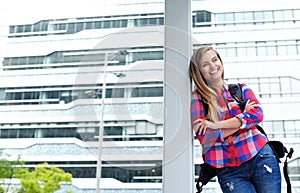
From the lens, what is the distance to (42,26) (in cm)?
148

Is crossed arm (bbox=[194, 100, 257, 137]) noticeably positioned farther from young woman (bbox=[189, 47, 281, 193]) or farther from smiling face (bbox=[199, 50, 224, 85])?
smiling face (bbox=[199, 50, 224, 85])

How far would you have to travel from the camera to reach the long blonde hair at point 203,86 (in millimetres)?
1049

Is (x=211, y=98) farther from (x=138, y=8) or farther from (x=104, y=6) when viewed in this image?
(x=104, y=6)

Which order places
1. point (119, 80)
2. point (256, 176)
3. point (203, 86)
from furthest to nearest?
1. point (119, 80)
2. point (203, 86)
3. point (256, 176)

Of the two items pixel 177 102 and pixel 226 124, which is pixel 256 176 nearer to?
pixel 226 124

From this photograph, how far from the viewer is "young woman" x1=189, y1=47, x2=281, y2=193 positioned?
0.97m

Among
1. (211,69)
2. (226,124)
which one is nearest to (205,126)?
(226,124)

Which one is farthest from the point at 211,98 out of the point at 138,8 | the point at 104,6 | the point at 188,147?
the point at 104,6

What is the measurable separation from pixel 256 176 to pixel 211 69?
338 millimetres

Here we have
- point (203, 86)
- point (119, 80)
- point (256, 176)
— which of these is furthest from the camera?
point (119, 80)

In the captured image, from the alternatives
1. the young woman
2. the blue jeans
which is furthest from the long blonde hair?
the blue jeans

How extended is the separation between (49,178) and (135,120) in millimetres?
432

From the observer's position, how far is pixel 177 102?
1.10 m

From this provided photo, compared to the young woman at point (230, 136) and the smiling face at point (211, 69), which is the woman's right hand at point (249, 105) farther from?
the smiling face at point (211, 69)
